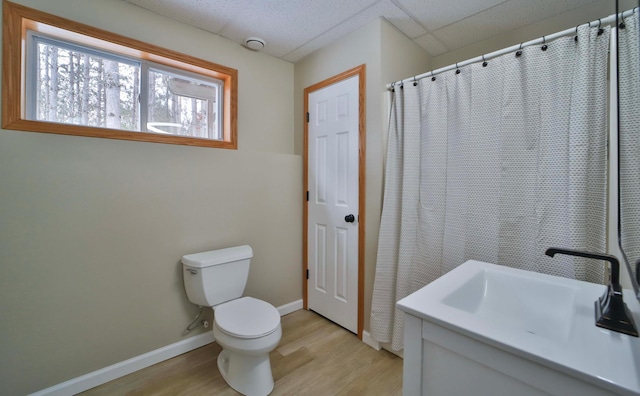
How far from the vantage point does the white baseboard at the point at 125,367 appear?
58.4 inches

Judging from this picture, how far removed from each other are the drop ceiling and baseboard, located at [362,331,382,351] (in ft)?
7.53

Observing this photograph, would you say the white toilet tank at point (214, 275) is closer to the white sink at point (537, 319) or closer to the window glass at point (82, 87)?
the window glass at point (82, 87)

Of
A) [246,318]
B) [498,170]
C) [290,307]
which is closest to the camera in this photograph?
[498,170]

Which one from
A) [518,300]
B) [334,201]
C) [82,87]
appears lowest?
[518,300]

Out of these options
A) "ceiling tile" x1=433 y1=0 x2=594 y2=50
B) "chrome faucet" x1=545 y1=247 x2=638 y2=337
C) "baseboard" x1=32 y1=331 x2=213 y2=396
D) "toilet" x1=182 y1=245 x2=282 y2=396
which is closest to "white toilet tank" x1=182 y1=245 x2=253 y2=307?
"toilet" x1=182 y1=245 x2=282 y2=396

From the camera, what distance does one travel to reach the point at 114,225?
1.63 meters

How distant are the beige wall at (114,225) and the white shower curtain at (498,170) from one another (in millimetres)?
1141

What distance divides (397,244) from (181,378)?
5.37ft

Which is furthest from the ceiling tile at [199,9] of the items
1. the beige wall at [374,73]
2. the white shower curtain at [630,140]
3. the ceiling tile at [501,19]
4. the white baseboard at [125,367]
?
the white baseboard at [125,367]

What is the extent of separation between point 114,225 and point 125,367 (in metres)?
0.90

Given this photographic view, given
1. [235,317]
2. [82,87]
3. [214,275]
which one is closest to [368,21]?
[82,87]

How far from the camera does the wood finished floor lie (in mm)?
1543

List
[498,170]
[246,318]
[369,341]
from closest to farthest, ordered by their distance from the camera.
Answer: [498,170] → [246,318] → [369,341]

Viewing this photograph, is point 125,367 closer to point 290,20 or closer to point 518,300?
point 518,300
